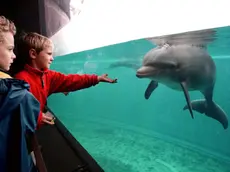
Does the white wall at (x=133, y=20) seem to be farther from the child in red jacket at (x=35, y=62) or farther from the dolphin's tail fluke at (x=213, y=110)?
the child in red jacket at (x=35, y=62)

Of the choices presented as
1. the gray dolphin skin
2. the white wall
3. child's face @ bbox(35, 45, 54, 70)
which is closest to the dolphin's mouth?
the gray dolphin skin

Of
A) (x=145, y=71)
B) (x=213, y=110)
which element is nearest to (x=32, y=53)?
(x=145, y=71)

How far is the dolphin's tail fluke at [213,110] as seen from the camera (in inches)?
147

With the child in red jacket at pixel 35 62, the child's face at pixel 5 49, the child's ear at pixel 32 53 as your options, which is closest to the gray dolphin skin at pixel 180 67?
the child in red jacket at pixel 35 62

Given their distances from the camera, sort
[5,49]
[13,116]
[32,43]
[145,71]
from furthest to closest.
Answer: [145,71] < [32,43] < [5,49] < [13,116]

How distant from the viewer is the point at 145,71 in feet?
10.9

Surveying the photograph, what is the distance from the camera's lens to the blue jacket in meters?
1.18

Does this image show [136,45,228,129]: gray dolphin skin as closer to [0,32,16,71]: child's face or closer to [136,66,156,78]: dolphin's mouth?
[136,66,156,78]: dolphin's mouth

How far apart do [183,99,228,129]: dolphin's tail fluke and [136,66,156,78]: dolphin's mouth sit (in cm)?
119

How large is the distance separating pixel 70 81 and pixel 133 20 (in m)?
2.52

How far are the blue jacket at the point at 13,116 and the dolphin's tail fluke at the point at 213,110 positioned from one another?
3.27m

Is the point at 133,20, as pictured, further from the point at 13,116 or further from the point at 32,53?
the point at 13,116

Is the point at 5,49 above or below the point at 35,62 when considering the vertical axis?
above

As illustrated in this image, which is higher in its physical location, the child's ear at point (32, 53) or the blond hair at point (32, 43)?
the blond hair at point (32, 43)
